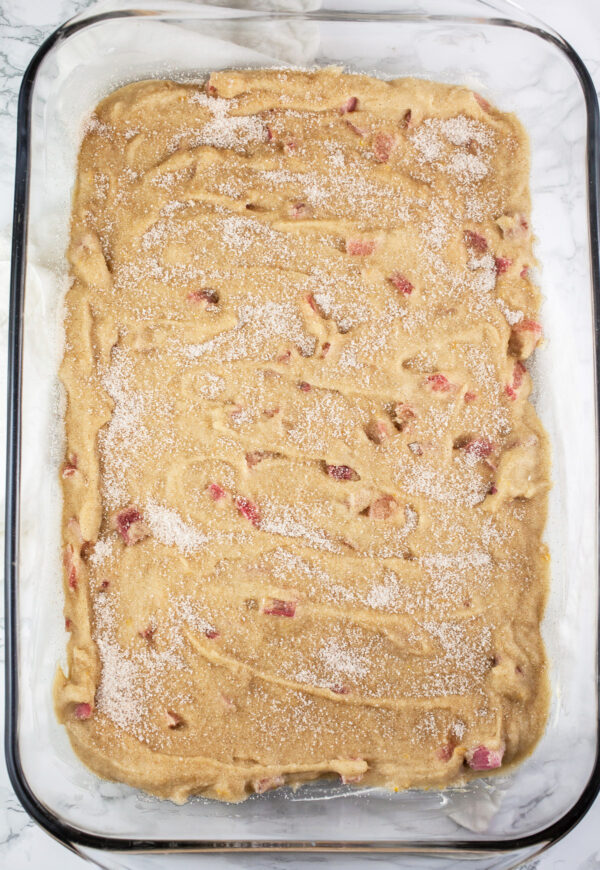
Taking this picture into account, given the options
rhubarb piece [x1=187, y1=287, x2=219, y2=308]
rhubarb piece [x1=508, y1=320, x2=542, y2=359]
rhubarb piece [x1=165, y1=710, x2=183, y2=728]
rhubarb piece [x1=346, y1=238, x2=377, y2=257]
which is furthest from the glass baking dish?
rhubarb piece [x1=346, y1=238, x2=377, y2=257]

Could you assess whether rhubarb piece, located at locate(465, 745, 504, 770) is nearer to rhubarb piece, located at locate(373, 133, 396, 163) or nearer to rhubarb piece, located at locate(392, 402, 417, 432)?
rhubarb piece, located at locate(392, 402, 417, 432)

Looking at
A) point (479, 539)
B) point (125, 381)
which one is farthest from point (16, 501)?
point (479, 539)

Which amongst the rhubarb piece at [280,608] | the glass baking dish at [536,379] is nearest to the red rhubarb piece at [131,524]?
the glass baking dish at [536,379]

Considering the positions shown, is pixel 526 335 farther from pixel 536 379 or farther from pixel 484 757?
pixel 484 757

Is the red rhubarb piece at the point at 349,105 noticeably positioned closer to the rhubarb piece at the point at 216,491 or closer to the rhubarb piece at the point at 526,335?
the rhubarb piece at the point at 526,335

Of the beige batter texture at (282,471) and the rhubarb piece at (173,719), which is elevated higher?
the beige batter texture at (282,471)

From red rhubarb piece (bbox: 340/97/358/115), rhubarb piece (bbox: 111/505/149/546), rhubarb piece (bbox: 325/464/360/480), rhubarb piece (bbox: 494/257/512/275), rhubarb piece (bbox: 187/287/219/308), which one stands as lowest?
rhubarb piece (bbox: 111/505/149/546)

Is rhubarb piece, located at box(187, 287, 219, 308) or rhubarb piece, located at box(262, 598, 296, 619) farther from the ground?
rhubarb piece, located at box(187, 287, 219, 308)
